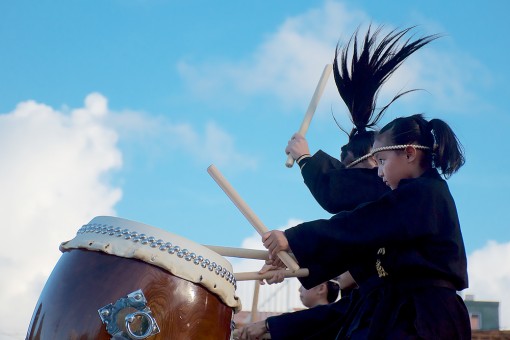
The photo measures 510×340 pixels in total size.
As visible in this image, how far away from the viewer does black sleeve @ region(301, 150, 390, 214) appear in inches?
108

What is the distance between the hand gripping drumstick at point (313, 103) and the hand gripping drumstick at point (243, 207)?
0.49 m

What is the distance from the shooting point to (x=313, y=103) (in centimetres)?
306

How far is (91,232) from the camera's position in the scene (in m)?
2.07

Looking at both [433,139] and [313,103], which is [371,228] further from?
[313,103]

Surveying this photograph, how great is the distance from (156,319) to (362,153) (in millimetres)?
1398

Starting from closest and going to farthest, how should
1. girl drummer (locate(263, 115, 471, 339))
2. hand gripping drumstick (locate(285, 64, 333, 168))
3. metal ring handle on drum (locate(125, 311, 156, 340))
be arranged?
metal ring handle on drum (locate(125, 311, 156, 340)), girl drummer (locate(263, 115, 471, 339)), hand gripping drumstick (locate(285, 64, 333, 168))

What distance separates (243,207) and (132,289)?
63 cm

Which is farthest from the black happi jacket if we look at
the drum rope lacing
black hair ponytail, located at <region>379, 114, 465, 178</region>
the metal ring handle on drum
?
the metal ring handle on drum

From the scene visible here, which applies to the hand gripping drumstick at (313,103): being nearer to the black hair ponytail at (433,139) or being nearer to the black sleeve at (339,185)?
the black sleeve at (339,185)

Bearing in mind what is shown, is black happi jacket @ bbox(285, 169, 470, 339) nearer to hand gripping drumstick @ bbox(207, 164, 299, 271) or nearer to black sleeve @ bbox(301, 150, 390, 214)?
hand gripping drumstick @ bbox(207, 164, 299, 271)

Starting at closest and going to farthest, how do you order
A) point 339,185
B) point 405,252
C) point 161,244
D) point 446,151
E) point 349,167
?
point 161,244 → point 405,252 → point 446,151 → point 339,185 → point 349,167

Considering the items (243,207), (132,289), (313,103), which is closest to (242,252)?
(243,207)

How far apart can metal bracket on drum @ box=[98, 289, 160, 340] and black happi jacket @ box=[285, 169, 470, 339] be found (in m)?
0.57

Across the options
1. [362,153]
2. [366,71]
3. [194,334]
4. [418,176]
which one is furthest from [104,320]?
[366,71]
